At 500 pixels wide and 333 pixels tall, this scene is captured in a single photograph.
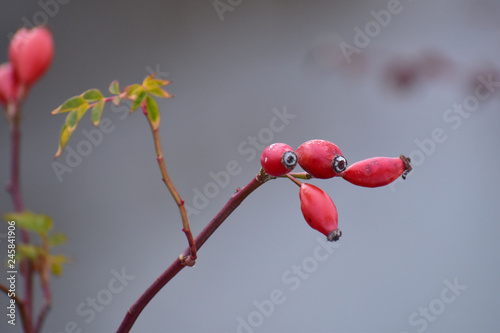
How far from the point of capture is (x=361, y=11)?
75.9 inches

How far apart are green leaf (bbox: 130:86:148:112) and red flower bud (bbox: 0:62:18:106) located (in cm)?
23

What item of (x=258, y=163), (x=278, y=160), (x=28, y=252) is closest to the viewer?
(x=28, y=252)

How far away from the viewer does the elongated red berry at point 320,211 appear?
1.89ft

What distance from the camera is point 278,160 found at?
1.76 ft

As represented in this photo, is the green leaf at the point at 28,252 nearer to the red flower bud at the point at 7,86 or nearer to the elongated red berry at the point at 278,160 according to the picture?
the red flower bud at the point at 7,86

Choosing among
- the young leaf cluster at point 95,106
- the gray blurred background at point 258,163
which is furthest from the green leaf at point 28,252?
the gray blurred background at point 258,163

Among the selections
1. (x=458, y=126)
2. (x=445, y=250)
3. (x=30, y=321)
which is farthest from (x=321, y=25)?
(x=30, y=321)

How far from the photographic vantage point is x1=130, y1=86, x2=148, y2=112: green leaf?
54 cm

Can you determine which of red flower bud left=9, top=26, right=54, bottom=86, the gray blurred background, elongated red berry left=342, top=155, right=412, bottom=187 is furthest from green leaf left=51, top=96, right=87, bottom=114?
the gray blurred background

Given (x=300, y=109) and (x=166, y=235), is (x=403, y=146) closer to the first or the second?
(x=300, y=109)

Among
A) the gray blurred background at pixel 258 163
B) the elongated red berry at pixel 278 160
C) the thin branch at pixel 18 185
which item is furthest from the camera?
the gray blurred background at pixel 258 163

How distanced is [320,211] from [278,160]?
94 millimetres

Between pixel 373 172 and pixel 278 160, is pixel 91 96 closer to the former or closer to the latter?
pixel 278 160

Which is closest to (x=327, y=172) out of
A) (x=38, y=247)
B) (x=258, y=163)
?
(x=38, y=247)
